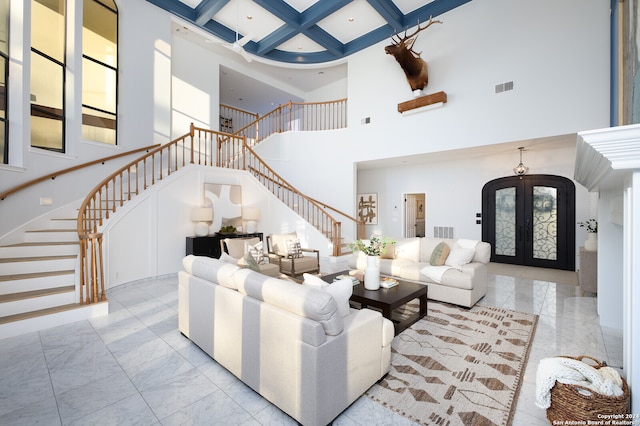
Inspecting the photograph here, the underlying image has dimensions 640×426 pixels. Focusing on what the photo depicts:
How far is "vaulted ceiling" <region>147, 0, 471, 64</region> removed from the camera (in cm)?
708

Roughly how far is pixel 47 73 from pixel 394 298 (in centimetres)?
733

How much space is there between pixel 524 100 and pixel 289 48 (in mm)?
6863

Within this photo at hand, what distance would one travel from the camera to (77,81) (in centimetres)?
586

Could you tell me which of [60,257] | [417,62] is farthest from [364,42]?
[60,257]

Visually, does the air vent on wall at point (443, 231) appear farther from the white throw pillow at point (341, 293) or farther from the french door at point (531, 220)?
the white throw pillow at point (341, 293)

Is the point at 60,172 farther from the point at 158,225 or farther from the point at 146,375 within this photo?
the point at 146,375

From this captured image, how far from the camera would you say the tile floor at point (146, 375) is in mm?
2021

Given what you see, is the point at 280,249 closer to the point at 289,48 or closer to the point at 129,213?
the point at 129,213

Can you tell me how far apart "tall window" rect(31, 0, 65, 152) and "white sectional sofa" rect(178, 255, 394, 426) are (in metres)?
5.43

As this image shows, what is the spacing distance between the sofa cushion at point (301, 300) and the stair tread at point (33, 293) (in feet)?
10.7

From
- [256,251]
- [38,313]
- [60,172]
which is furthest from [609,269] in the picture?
[60,172]

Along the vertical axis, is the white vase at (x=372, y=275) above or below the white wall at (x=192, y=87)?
below

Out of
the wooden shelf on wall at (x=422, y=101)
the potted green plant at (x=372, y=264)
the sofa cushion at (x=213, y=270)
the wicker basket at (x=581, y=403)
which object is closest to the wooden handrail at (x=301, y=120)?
the wooden shelf on wall at (x=422, y=101)

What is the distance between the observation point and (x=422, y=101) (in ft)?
23.1
